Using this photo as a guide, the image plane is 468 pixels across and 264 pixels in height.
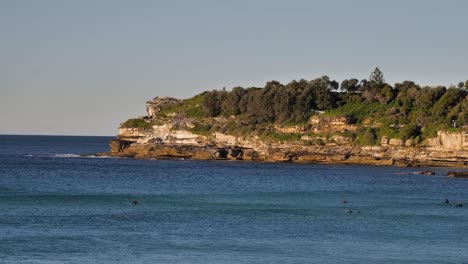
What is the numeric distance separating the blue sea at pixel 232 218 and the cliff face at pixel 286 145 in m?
16.7

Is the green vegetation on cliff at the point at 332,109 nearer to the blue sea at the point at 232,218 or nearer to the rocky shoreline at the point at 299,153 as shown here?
the rocky shoreline at the point at 299,153

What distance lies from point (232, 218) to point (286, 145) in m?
83.0

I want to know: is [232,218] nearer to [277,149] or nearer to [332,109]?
[277,149]

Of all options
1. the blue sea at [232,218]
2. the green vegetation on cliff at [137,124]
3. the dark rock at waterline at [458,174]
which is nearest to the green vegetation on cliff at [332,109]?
the green vegetation on cliff at [137,124]

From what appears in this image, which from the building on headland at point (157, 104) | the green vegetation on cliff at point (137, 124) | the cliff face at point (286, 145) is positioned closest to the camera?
the cliff face at point (286, 145)

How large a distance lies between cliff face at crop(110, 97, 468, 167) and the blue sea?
658 inches

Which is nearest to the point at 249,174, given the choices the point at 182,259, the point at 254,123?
the point at 254,123

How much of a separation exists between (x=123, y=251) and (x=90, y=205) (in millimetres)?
23849

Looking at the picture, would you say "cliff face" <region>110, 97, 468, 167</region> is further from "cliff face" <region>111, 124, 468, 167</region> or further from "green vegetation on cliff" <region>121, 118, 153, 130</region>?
"green vegetation on cliff" <region>121, 118, 153, 130</region>

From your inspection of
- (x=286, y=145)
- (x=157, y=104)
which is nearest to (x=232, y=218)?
(x=286, y=145)

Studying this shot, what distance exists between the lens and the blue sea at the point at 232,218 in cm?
4759

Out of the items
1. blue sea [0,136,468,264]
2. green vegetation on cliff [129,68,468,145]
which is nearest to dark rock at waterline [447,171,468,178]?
blue sea [0,136,468,264]

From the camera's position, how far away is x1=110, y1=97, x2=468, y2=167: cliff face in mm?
126312

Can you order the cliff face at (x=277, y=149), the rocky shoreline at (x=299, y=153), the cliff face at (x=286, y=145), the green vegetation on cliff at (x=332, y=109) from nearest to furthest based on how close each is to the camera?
the cliff face at (x=277, y=149) < the rocky shoreline at (x=299, y=153) < the cliff face at (x=286, y=145) < the green vegetation on cliff at (x=332, y=109)
